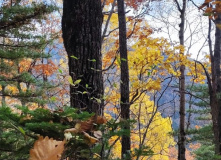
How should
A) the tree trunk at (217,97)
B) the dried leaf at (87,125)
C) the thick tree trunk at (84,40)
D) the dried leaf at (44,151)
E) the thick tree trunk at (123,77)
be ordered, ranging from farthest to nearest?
the thick tree trunk at (123,77) < the tree trunk at (217,97) < the thick tree trunk at (84,40) < the dried leaf at (87,125) < the dried leaf at (44,151)

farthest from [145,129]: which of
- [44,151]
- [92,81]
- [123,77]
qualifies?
[44,151]

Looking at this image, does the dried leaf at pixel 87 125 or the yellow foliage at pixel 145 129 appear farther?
the yellow foliage at pixel 145 129

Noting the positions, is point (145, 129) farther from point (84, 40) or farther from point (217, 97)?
point (84, 40)

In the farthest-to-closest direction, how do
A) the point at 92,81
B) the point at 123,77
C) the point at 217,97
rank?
1. the point at 123,77
2. the point at 217,97
3. the point at 92,81

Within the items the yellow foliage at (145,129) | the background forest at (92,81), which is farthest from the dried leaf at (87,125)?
the yellow foliage at (145,129)

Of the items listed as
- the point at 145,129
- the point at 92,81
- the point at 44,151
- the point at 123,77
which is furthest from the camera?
the point at 145,129

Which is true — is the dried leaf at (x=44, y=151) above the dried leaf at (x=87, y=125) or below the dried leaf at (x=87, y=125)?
above

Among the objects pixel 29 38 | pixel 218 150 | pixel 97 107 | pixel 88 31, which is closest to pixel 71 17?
pixel 88 31

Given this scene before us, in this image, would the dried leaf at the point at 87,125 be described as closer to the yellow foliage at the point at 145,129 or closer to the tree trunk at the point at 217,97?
the yellow foliage at the point at 145,129

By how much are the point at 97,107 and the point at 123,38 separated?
279 cm

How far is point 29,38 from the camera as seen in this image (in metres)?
5.23

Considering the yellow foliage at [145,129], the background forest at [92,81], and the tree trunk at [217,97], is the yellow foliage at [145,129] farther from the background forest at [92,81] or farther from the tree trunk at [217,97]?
the tree trunk at [217,97]

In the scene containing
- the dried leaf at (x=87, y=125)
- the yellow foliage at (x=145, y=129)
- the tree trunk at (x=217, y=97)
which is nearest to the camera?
the dried leaf at (x=87, y=125)

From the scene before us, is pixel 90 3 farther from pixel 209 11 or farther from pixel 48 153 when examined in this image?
pixel 48 153
